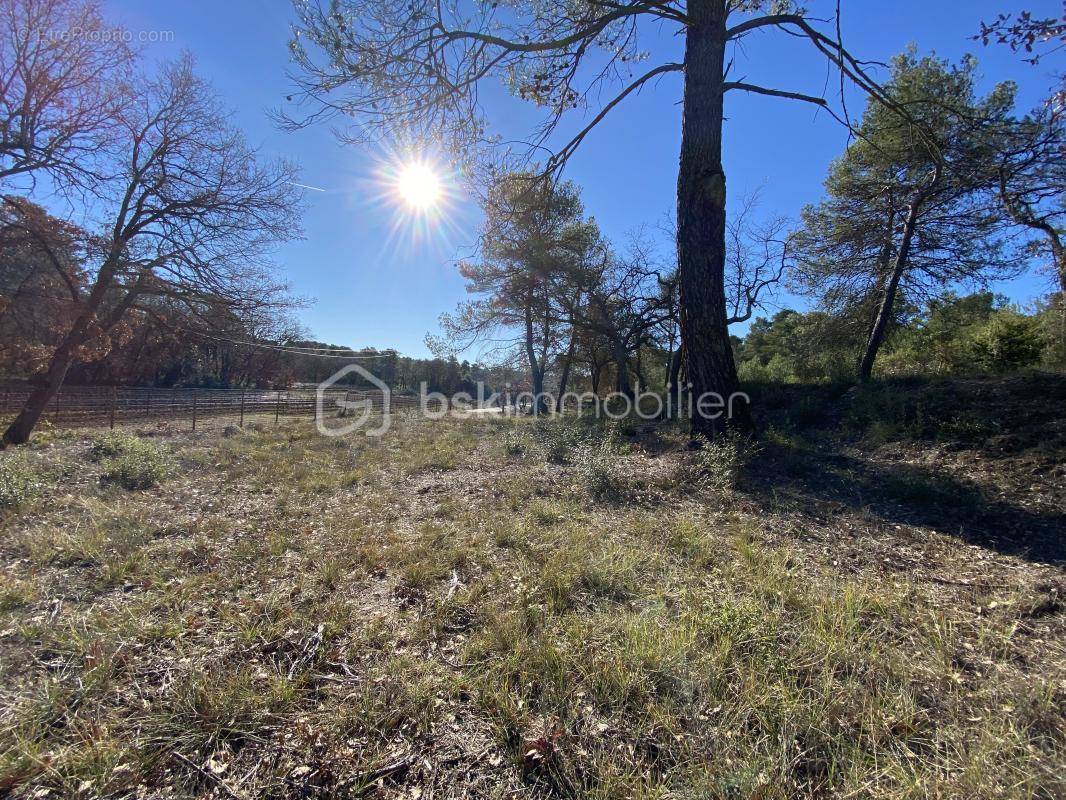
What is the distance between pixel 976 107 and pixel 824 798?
42.4ft

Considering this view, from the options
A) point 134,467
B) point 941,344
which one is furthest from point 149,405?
point 941,344

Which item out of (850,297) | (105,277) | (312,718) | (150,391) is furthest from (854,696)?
(150,391)

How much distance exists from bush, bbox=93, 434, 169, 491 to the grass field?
104 cm

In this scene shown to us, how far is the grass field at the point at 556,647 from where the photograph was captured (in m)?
1.32

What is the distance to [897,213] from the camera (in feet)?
30.5

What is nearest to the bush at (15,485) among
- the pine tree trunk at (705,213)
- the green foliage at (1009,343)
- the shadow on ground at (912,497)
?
the shadow on ground at (912,497)

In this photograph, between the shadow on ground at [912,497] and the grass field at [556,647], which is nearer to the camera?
the grass field at [556,647]

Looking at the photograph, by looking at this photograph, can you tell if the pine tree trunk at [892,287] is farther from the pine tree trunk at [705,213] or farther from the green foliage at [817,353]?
the pine tree trunk at [705,213]

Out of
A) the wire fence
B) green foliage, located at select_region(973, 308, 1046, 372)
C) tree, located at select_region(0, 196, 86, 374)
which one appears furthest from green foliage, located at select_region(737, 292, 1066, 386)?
the wire fence

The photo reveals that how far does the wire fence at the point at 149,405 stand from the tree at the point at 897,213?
68.3 feet

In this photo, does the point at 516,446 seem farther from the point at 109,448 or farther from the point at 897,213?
the point at 897,213

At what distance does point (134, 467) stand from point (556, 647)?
6.75 m

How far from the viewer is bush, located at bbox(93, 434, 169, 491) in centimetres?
516

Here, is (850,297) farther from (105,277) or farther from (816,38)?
(105,277)
